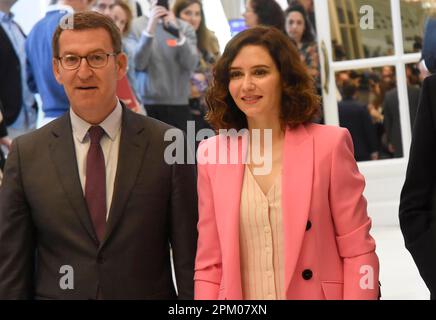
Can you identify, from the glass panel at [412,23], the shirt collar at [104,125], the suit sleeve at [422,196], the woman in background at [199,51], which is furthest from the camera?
the woman in background at [199,51]

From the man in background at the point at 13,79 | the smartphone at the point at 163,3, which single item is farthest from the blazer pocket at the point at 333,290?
the man in background at the point at 13,79

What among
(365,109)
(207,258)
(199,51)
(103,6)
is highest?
(103,6)

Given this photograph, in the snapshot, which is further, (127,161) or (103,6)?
(103,6)

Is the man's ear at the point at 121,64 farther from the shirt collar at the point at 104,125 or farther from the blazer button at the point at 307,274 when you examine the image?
the blazer button at the point at 307,274

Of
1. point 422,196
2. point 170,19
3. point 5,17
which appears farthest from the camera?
point 5,17

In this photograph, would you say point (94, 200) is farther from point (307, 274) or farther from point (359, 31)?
point (359, 31)

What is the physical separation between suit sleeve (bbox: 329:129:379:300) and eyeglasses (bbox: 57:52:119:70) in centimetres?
69

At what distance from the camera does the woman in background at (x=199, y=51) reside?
6.73m

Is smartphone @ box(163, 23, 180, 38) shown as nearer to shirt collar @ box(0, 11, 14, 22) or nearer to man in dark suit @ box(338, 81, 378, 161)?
shirt collar @ box(0, 11, 14, 22)

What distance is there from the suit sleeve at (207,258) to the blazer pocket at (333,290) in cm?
29

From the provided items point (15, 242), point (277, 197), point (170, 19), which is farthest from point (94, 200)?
point (170, 19)

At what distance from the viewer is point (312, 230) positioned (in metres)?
2.28

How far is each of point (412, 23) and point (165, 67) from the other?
1.89 meters
